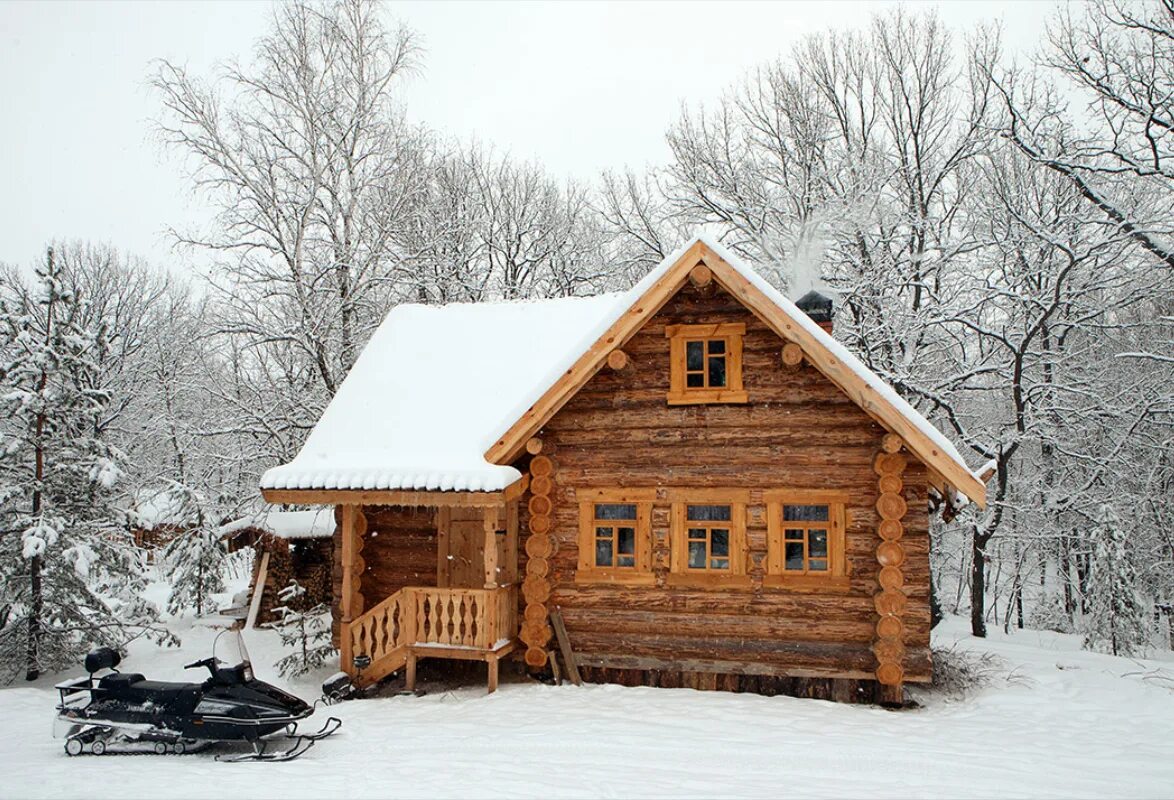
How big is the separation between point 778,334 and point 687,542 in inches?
134

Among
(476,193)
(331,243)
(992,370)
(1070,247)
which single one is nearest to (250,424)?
(331,243)

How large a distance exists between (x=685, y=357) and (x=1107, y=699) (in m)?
7.60

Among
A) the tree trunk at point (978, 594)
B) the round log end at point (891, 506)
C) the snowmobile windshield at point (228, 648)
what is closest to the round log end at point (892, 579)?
the round log end at point (891, 506)

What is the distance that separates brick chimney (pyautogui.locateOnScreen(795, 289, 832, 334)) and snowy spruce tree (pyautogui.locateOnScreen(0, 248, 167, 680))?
13.5m

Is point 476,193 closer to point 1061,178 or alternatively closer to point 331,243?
point 331,243

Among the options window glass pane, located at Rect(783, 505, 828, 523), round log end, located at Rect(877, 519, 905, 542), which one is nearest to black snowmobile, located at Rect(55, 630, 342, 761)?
window glass pane, located at Rect(783, 505, 828, 523)

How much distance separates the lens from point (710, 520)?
12.6 m

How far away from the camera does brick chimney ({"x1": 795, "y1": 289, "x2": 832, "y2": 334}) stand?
577 inches

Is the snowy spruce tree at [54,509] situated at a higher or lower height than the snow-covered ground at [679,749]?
higher

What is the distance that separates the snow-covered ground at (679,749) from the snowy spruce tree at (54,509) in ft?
9.87

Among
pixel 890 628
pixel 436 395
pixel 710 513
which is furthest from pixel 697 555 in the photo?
pixel 436 395

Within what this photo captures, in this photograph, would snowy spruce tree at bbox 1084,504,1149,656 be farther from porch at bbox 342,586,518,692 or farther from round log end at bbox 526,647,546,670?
porch at bbox 342,586,518,692

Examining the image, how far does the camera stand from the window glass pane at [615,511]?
12.9 metres

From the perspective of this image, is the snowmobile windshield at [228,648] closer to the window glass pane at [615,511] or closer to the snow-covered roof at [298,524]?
the snow-covered roof at [298,524]
